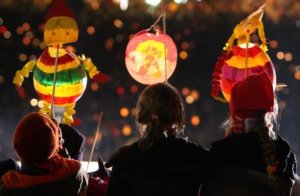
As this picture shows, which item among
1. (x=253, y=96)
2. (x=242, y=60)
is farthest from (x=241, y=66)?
(x=253, y=96)

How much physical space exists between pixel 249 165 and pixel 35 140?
525 millimetres

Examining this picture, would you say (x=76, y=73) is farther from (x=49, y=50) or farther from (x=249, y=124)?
(x=249, y=124)

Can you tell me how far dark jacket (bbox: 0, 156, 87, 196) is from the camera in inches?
46.3

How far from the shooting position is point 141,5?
326 centimetres

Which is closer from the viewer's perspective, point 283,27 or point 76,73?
point 76,73

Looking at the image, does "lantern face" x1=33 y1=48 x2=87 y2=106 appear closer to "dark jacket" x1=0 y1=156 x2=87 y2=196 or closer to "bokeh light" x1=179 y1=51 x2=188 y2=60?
"dark jacket" x1=0 y1=156 x2=87 y2=196

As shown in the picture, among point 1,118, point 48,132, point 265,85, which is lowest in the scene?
point 1,118

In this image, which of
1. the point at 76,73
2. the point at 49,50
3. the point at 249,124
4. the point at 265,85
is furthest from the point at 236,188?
the point at 49,50

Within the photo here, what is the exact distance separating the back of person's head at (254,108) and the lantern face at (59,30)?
28.7 inches

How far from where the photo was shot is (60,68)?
1.80m

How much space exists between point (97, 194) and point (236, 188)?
0.42 m

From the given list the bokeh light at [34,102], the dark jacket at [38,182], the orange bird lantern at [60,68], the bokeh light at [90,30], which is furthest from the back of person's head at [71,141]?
the bokeh light at [90,30]

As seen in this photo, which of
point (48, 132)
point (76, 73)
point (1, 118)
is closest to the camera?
point (48, 132)

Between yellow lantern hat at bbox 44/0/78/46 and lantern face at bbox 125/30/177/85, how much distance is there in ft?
0.82
